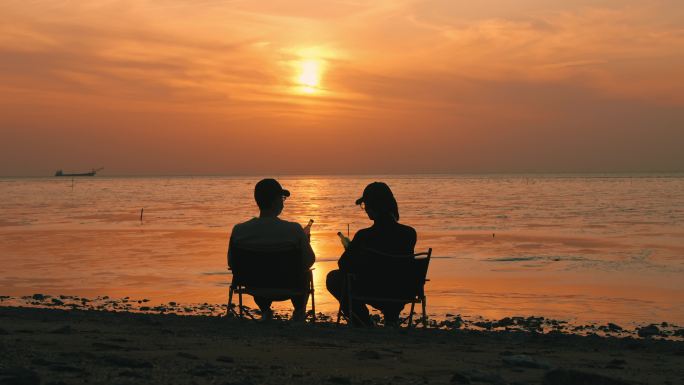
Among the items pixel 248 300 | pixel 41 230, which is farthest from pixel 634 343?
pixel 41 230

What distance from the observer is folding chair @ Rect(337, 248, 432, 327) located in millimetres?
8509

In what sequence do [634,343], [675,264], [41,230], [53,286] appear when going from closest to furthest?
[634,343] → [53,286] → [675,264] → [41,230]

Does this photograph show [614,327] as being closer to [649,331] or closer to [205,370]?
→ [649,331]

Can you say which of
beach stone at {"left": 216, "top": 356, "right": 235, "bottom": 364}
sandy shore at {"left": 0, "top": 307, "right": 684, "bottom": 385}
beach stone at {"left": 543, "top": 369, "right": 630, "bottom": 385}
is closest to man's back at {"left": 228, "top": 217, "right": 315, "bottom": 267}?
sandy shore at {"left": 0, "top": 307, "right": 684, "bottom": 385}

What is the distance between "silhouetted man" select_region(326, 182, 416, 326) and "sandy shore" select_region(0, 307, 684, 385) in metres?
0.42

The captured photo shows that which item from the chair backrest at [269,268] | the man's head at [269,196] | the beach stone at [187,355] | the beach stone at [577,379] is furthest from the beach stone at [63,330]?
the beach stone at [577,379]

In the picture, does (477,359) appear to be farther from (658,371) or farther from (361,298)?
(361,298)

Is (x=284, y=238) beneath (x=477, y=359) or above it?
above

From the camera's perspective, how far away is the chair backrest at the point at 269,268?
877cm

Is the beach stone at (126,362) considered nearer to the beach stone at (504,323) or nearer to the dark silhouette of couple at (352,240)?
the dark silhouette of couple at (352,240)

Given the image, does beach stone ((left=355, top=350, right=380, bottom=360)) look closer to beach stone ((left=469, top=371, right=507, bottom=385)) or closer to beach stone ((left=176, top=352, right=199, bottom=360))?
beach stone ((left=469, top=371, right=507, bottom=385))

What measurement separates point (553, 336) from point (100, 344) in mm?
4790

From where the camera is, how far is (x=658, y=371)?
255 inches

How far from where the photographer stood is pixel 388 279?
338 inches
